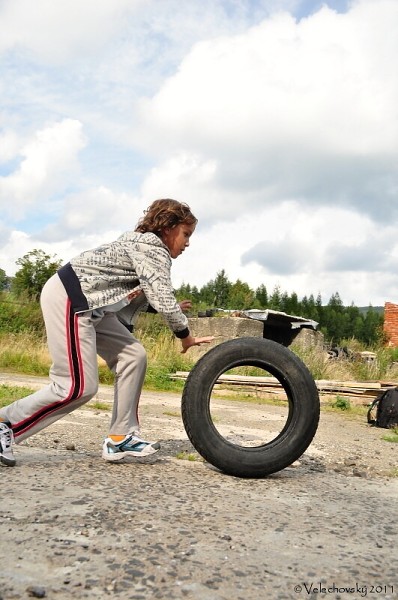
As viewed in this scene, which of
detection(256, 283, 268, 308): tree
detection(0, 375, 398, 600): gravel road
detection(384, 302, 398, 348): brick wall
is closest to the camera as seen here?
detection(0, 375, 398, 600): gravel road

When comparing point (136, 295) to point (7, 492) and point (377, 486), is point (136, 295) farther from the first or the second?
point (377, 486)

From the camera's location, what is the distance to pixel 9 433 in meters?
3.83

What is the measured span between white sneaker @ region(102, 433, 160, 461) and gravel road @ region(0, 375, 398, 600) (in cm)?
9

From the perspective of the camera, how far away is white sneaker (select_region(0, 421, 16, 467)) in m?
3.70

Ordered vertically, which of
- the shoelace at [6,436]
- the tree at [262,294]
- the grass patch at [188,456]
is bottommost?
the grass patch at [188,456]

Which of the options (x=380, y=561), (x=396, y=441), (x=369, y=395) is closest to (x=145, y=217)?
(x=380, y=561)

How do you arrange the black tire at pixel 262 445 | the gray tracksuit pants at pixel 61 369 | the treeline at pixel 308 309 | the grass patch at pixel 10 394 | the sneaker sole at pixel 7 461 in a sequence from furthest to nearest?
the treeline at pixel 308 309 → the grass patch at pixel 10 394 → the black tire at pixel 262 445 → the gray tracksuit pants at pixel 61 369 → the sneaker sole at pixel 7 461

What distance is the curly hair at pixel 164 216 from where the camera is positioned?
4.13 metres

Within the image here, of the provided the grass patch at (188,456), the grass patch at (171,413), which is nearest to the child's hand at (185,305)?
the grass patch at (188,456)

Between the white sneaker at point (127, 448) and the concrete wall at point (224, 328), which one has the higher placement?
the concrete wall at point (224, 328)

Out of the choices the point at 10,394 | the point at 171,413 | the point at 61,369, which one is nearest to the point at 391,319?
the point at 171,413

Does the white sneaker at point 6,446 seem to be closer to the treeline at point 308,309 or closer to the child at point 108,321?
the child at point 108,321

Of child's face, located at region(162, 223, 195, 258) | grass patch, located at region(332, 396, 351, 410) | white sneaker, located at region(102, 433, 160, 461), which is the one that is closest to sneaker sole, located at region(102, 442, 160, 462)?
white sneaker, located at region(102, 433, 160, 461)

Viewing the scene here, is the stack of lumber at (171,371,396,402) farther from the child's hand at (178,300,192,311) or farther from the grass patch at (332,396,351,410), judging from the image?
the child's hand at (178,300,192,311)
